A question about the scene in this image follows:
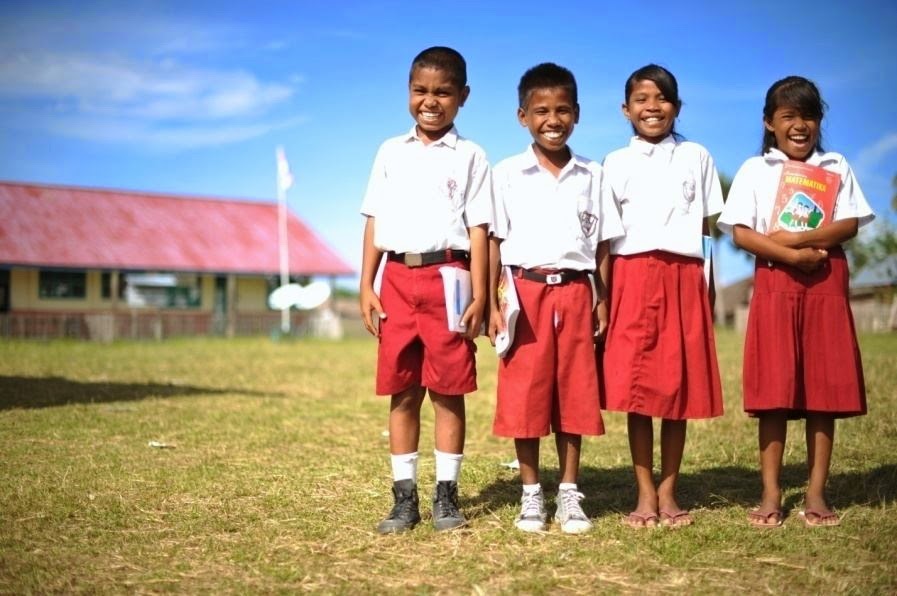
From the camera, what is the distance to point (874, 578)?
330cm

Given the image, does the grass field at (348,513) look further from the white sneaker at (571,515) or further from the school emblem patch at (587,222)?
the school emblem patch at (587,222)

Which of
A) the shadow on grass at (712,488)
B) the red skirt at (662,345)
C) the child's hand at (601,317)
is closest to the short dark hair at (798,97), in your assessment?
the red skirt at (662,345)

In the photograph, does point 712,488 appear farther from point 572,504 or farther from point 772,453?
point 572,504

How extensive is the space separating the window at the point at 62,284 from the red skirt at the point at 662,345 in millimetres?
26437

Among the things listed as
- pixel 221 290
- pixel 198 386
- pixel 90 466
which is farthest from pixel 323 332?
pixel 90 466

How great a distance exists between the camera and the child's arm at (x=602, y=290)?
4.15 metres

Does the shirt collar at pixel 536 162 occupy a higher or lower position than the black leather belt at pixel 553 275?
higher

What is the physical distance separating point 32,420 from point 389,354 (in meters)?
4.52

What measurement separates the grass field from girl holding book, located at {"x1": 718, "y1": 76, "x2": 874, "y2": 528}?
0.41 meters

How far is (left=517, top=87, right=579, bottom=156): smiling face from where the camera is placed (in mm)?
4035

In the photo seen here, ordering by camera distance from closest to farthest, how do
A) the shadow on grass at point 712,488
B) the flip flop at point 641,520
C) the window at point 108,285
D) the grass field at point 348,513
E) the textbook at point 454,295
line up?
the grass field at point 348,513 → the textbook at point 454,295 → the flip flop at point 641,520 → the shadow on grass at point 712,488 → the window at point 108,285

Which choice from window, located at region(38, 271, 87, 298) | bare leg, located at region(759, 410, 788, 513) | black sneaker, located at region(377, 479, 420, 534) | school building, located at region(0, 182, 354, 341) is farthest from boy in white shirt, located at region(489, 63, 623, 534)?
window, located at region(38, 271, 87, 298)

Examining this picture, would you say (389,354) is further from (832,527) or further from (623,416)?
(623,416)

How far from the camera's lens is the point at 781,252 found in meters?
4.09
